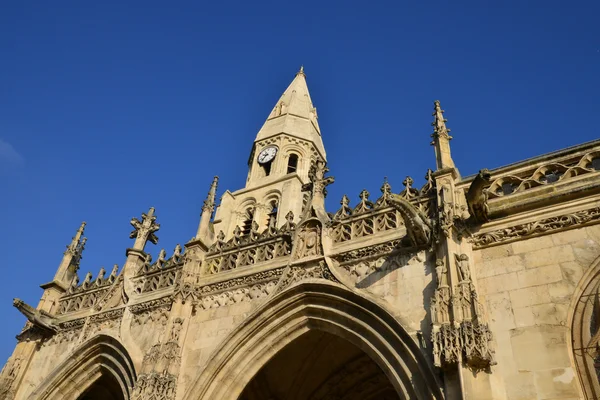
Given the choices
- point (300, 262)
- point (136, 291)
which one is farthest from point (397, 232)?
point (136, 291)

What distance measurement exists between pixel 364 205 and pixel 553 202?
359 cm

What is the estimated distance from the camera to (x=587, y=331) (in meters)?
7.45

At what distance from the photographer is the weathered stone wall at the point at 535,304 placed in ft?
24.1

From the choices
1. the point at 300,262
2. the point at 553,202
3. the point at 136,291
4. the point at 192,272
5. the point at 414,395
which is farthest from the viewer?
the point at 136,291

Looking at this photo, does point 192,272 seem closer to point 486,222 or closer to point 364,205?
point 364,205

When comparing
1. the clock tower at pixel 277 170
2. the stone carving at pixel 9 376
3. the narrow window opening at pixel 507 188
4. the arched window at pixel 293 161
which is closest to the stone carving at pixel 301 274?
the narrow window opening at pixel 507 188

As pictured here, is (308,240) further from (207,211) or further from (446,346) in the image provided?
(446,346)

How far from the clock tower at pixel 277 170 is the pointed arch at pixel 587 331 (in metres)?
14.0

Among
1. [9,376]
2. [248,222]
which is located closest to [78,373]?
[9,376]

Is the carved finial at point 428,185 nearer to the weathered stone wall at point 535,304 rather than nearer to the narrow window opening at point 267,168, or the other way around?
the weathered stone wall at point 535,304

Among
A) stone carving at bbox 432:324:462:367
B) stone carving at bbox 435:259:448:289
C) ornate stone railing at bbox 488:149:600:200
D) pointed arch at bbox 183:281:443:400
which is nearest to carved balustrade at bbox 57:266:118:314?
pointed arch at bbox 183:281:443:400

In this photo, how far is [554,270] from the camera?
320 inches

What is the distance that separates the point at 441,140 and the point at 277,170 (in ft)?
45.2

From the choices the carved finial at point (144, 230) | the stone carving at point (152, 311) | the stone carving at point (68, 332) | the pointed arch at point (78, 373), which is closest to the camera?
the stone carving at point (152, 311)
